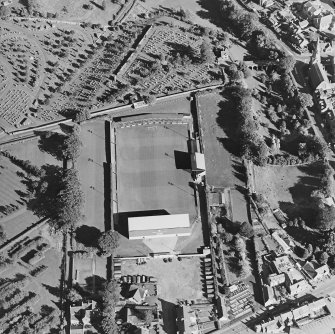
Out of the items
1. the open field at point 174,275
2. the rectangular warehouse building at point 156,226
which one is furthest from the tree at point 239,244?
the rectangular warehouse building at point 156,226

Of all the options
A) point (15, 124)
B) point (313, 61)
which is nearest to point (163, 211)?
point (15, 124)

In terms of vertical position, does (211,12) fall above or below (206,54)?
above

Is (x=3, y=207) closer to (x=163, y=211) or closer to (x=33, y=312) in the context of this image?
(x=33, y=312)

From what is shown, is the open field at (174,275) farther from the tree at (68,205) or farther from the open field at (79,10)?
the open field at (79,10)

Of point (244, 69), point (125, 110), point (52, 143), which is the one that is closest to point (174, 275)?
point (52, 143)

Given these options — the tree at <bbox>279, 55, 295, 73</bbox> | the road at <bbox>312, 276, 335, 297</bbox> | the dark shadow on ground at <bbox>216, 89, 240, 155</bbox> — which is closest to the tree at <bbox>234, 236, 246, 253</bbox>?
the road at <bbox>312, 276, 335, 297</bbox>

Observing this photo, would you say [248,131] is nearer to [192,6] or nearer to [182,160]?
[182,160]
